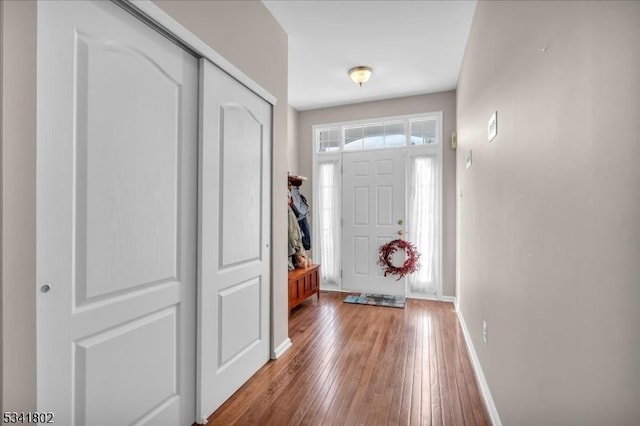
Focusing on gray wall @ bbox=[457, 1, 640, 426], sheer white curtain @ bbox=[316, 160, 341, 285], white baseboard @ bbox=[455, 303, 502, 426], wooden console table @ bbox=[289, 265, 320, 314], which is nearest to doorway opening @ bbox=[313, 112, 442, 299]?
sheer white curtain @ bbox=[316, 160, 341, 285]

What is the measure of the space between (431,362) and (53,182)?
8.58ft

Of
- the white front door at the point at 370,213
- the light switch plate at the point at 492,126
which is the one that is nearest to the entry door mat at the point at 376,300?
the white front door at the point at 370,213

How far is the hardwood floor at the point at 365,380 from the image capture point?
6.05 ft

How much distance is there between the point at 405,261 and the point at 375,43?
8.81 feet

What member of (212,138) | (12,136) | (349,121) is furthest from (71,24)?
(349,121)

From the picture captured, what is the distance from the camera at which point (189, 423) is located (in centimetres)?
174

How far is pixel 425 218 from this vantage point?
4395 millimetres

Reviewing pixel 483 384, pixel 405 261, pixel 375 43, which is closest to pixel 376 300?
pixel 405 261

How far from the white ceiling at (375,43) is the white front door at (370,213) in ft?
3.18

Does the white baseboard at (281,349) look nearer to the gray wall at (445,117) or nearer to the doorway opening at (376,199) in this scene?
the doorway opening at (376,199)

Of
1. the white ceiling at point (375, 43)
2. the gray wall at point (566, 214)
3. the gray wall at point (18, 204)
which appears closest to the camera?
the gray wall at point (566, 214)

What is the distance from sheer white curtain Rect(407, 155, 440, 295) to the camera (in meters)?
4.35

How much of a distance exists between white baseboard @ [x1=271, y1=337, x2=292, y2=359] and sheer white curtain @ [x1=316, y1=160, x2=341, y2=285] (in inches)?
82.7

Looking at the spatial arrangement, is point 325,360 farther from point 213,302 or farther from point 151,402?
point 151,402
